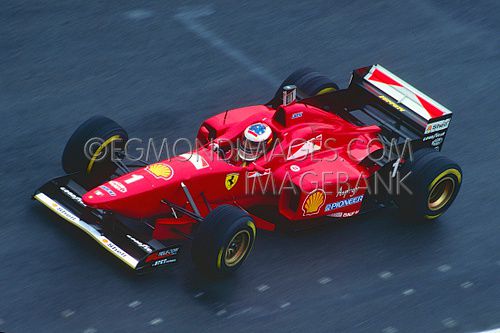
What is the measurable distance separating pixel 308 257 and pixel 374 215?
132 cm

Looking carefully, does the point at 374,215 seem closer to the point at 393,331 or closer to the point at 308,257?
the point at 308,257

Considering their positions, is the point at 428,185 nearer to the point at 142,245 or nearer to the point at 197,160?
the point at 197,160

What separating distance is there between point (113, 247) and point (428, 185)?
12.7 ft

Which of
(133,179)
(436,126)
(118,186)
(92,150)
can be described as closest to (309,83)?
(436,126)

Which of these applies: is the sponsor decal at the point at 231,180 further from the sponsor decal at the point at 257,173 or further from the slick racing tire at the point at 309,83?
the slick racing tire at the point at 309,83

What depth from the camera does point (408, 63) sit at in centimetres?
1714

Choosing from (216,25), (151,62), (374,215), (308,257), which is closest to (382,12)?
(216,25)

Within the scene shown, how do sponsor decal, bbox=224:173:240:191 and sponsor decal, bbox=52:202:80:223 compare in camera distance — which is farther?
sponsor decal, bbox=224:173:240:191

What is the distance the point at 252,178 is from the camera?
12.7m

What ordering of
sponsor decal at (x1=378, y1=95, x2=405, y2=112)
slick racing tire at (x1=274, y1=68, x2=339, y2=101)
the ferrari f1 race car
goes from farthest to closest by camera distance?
slick racing tire at (x1=274, y1=68, x2=339, y2=101), sponsor decal at (x1=378, y1=95, x2=405, y2=112), the ferrari f1 race car

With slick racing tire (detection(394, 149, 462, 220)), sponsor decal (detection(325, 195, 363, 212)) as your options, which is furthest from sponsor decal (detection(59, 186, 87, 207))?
slick racing tire (detection(394, 149, 462, 220))

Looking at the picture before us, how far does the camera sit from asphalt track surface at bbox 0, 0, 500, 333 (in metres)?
11.7

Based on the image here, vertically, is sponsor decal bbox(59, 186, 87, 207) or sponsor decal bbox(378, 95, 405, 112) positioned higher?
sponsor decal bbox(378, 95, 405, 112)

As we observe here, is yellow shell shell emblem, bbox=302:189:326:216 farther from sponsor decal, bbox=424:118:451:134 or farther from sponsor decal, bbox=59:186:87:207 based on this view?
sponsor decal, bbox=59:186:87:207
